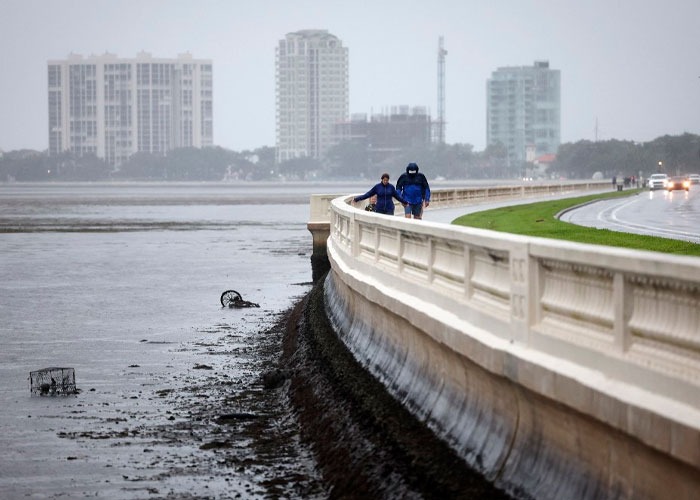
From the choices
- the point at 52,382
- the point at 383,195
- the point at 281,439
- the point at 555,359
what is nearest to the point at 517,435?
the point at 555,359

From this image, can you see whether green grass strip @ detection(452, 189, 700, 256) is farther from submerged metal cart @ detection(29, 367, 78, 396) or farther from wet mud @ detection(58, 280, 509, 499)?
submerged metal cart @ detection(29, 367, 78, 396)

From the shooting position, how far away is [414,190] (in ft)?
84.7

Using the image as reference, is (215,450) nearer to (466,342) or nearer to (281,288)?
(466,342)

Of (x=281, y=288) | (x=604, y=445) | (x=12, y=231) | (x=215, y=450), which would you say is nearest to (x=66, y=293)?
(x=281, y=288)

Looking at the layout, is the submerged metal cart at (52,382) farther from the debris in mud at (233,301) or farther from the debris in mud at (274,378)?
the debris in mud at (233,301)

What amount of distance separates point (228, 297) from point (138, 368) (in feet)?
34.9

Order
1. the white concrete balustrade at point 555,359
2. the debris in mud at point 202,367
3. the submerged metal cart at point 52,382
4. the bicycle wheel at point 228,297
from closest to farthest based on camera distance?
1. the white concrete balustrade at point 555,359
2. the submerged metal cart at point 52,382
3. the debris in mud at point 202,367
4. the bicycle wheel at point 228,297

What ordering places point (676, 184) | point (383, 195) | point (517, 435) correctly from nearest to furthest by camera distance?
point (517, 435) → point (383, 195) → point (676, 184)

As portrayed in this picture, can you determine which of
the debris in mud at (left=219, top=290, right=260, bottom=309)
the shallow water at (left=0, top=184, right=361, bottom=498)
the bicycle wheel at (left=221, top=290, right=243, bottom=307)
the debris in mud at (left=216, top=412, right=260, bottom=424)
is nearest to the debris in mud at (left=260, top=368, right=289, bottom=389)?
the shallow water at (left=0, top=184, right=361, bottom=498)

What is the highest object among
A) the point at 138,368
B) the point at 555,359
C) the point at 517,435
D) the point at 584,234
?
the point at 555,359

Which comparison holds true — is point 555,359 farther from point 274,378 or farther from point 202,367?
point 202,367

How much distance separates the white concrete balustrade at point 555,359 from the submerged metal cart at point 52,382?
17.3 ft

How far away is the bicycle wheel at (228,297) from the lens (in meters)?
29.6

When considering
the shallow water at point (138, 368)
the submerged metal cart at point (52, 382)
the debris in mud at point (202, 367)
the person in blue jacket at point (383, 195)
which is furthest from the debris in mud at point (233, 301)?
the submerged metal cart at point (52, 382)
